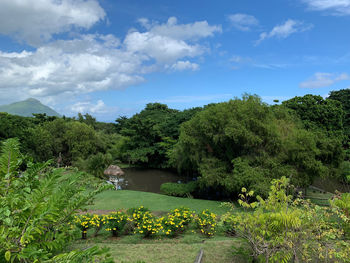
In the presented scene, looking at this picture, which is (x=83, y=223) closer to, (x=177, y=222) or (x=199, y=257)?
(x=177, y=222)

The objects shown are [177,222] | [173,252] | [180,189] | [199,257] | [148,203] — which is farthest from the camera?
[180,189]

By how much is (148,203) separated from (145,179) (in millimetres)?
10590

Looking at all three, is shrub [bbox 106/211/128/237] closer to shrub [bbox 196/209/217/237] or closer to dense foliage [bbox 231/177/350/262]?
shrub [bbox 196/209/217/237]

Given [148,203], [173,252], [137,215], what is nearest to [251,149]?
[148,203]

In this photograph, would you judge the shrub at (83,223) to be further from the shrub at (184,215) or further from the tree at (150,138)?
the tree at (150,138)

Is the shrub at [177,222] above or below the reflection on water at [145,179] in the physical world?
above

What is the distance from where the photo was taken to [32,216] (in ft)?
10.1

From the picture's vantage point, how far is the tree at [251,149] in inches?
475

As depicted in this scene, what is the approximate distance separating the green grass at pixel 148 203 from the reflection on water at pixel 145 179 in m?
4.59

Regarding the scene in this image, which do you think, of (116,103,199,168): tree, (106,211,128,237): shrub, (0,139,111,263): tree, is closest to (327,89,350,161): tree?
(116,103,199,168): tree

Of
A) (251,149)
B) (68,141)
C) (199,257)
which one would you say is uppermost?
(251,149)

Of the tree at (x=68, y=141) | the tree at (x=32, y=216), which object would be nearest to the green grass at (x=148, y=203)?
the tree at (x=32, y=216)

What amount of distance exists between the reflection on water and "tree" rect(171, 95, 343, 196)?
265 inches

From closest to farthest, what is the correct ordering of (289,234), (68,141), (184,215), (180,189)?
(289,234) → (184,215) → (180,189) → (68,141)
